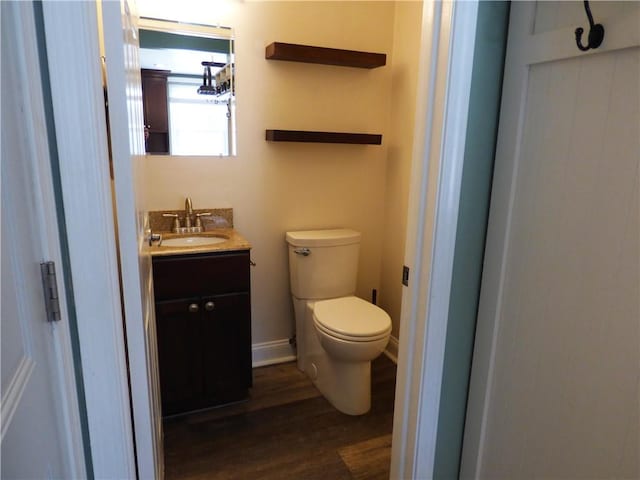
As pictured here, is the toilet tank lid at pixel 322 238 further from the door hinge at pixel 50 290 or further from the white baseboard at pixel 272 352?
the door hinge at pixel 50 290

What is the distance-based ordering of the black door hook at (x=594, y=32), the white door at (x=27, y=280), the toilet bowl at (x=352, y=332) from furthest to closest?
the toilet bowl at (x=352, y=332) → the black door hook at (x=594, y=32) → the white door at (x=27, y=280)

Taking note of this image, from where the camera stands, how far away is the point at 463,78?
1.04 m

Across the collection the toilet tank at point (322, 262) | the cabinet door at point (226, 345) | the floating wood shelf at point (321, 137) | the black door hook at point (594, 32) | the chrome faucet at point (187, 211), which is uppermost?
the black door hook at point (594, 32)

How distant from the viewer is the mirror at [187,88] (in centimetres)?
216

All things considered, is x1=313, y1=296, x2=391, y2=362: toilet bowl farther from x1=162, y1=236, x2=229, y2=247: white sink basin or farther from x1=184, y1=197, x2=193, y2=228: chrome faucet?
x1=184, y1=197, x2=193, y2=228: chrome faucet

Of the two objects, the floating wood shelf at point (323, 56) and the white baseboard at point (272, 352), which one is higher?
the floating wood shelf at point (323, 56)

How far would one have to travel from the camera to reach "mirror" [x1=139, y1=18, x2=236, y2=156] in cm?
216

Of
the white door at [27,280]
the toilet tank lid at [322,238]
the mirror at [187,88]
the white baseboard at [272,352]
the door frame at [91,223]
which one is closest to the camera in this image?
the white door at [27,280]

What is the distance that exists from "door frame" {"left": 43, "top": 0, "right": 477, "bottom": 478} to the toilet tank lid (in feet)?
3.83

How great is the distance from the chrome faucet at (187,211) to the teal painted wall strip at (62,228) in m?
1.49

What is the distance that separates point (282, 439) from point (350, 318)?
2.11 ft

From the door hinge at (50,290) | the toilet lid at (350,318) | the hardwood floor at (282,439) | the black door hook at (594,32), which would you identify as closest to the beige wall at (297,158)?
the toilet lid at (350,318)

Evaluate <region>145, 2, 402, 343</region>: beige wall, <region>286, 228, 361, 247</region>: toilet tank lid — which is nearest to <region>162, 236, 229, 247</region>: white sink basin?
<region>145, 2, 402, 343</region>: beige wall

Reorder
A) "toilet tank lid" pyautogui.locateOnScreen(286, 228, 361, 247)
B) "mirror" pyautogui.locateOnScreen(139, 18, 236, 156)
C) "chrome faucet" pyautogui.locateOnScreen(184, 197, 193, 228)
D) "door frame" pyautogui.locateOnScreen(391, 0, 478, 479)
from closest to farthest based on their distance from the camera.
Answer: "door frame" pyautogui.locateOnScreen(391, 0, 478, 479) < "mirror" pyautogui.locateOnScreen(139, 18, 236, 156) < "chrome faucet" pyautogui.locateOnScreen(184, 197, 193, 228) < "toilet tank lid" pyautogui.locateOnScreen(286, 228, 361, 247)
